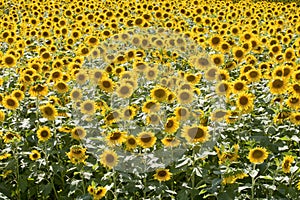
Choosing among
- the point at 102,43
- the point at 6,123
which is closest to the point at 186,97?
the point at 6,123

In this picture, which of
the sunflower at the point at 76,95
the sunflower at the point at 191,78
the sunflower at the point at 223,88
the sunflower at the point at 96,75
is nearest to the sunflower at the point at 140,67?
the sunflower at the point at 96,75

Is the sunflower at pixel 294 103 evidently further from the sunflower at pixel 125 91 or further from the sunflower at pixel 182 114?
the sunflower at pixel 125 91

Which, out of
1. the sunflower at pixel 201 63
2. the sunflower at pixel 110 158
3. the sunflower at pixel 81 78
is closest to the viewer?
the sunflower at pixel 110 158

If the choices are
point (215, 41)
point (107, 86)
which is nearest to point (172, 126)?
point (107, 86)

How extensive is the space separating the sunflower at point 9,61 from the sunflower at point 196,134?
3.15m

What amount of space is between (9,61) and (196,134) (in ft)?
10.9

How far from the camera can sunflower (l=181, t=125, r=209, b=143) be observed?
4598 millimetres

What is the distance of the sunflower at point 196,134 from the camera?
4.60m

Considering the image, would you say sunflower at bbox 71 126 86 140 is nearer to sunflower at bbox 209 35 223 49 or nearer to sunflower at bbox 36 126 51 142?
sunflower at bbox 36 126 51 142

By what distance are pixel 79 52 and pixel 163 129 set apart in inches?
104

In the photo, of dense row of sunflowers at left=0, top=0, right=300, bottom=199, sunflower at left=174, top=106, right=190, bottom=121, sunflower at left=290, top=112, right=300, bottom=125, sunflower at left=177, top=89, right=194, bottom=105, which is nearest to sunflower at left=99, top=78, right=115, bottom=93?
dense row of sunflowers at left=0, top=0, right=300, bottom=199

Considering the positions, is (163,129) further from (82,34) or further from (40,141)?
(82,34)

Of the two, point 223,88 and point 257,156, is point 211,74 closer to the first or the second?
point 223,88

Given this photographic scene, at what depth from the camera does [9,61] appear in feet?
22.2
